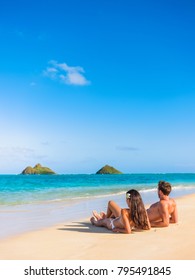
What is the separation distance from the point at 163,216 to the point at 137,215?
1.03 meters

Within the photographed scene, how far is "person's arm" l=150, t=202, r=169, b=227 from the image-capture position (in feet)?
30.5

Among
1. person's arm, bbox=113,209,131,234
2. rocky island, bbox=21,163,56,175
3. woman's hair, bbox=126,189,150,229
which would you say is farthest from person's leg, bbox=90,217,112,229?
rocky island, bbox=21,163,56,175

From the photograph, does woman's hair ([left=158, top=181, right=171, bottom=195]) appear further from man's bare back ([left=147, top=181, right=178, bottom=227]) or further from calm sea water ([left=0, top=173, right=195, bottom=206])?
calm sea water ([left=0, top=173, right=195, bottom=206])

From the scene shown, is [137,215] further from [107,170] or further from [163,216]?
[107,170]

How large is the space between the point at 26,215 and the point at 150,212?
207 inches

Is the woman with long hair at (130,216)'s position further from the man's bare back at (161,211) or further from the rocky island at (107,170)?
the rocky island at (107,170)

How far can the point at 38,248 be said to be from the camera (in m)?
7.29

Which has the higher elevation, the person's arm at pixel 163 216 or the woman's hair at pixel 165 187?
the woman's hair at pixel 165 187

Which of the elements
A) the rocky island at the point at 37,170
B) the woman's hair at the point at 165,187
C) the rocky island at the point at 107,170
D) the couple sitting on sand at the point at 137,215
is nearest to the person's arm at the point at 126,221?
the couple sitting on sand at the point at 137,215

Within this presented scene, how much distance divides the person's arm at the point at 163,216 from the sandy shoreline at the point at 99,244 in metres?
0.20

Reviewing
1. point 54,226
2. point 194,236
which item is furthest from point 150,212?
point 54,226

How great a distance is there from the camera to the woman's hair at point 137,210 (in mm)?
8445
